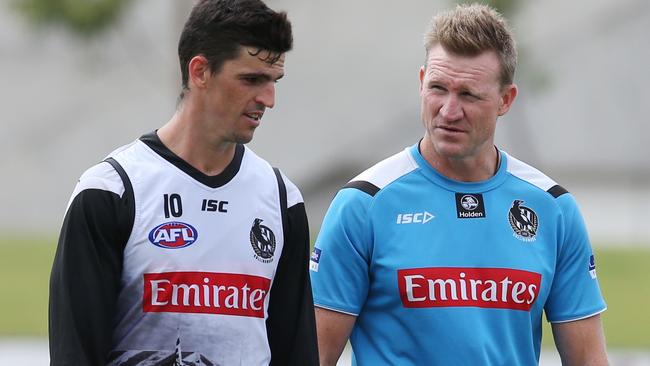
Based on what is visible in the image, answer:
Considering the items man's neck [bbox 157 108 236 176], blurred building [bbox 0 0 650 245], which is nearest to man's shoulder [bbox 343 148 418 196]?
man's neck [bbox 157 108 236 176]

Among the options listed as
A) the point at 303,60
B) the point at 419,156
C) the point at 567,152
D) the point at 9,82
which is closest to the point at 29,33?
the point at 9,82

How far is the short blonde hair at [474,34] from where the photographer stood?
4449 millimetres

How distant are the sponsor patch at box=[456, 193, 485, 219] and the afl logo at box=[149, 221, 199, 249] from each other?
1013 mm

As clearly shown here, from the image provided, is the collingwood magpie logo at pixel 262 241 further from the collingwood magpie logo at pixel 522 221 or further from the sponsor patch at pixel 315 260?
the collingwood magpie logo at pixel 522 221

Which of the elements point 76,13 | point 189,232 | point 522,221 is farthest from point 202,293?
point 76,13

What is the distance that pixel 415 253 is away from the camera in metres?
4.45

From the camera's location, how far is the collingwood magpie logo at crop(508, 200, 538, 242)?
4551mm

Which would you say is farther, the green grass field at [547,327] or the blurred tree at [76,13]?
the blurred tree at [76,13]

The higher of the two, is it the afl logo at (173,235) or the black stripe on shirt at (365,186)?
the black stripe on shirt at (365,186)

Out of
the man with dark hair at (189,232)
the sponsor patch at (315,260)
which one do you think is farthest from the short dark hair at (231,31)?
the sponsor patch at (315,260)

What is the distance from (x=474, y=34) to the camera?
4.47 meters

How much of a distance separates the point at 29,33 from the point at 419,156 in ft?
99.0

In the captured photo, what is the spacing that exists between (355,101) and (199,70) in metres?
30.6

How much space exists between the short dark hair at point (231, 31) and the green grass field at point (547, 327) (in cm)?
972
